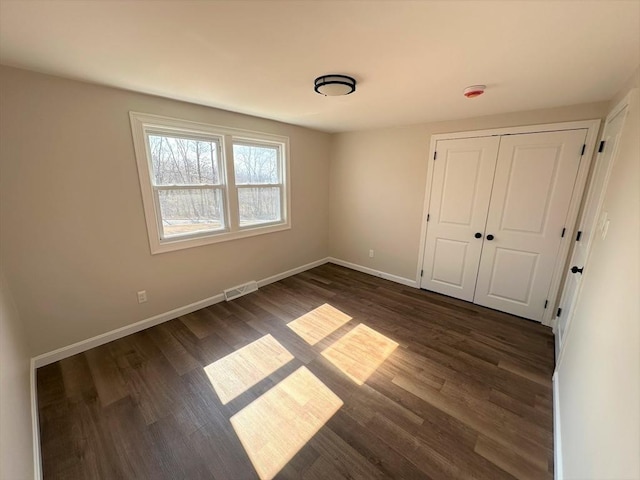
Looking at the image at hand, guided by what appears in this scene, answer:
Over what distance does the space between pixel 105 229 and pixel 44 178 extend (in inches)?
21.2

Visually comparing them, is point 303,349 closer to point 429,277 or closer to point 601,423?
point 601,423

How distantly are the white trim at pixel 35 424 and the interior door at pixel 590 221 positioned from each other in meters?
3.53

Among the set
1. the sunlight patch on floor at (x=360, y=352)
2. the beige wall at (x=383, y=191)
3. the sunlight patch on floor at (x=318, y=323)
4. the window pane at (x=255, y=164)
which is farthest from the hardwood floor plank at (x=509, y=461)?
the window pane at (x=255, y=164)

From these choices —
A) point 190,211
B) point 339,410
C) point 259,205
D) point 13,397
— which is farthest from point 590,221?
point 13,397

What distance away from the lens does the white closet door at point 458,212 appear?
2.96 m

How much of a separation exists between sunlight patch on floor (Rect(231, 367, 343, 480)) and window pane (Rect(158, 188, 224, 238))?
1.95 metres

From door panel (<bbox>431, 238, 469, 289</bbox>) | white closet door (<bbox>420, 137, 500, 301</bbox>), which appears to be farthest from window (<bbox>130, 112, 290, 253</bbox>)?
door panel (<bbox>431, 238, 469, 289</bbox>)

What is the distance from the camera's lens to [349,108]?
2.66 meters

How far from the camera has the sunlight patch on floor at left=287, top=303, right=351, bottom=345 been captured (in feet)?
8.46

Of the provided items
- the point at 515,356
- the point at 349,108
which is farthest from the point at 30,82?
the point at 515,356

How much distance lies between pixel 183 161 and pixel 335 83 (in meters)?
1.85

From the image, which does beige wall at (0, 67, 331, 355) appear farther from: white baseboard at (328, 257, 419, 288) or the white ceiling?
white baseboard at (328, 257, 419, 288)

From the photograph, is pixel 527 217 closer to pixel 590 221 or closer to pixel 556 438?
pixel 590 221

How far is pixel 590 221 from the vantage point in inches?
85.4
